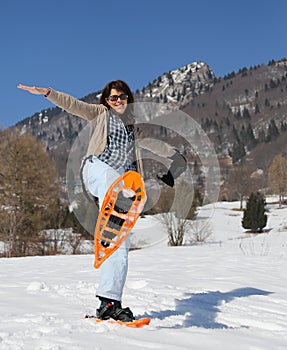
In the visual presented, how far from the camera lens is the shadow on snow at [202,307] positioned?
2.81 m

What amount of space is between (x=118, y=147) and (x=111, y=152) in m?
0.07

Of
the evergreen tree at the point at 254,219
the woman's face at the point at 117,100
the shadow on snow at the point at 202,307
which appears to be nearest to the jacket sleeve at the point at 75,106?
the woman's face at the point at 117,100

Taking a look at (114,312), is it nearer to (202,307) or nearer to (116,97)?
(202,307)

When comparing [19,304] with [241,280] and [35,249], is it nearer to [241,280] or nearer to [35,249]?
[241,280]

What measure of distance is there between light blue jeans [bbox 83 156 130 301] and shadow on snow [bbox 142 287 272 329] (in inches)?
18.8

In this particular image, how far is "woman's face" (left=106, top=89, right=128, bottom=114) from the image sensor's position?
2.94 meters

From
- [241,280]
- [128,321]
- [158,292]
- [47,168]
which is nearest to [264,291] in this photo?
[241,280]

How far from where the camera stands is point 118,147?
2.82 meters

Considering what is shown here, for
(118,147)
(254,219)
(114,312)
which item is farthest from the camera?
(254,219)

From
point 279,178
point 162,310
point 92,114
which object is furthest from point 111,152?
point 279,178

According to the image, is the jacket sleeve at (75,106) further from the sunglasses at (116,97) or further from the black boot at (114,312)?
the black boot at (114,312)

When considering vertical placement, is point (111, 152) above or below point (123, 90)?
below

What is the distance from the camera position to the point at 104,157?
275 centimetres

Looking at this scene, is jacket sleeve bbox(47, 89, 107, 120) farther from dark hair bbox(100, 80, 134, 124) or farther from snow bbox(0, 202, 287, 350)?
snow bbox(0, 202, 287, 350)
